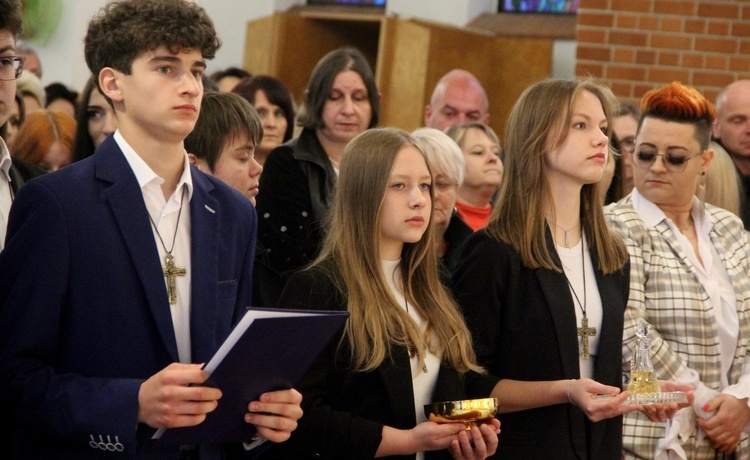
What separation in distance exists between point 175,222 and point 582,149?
4.76ft

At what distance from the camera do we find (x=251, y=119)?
3746 millimetres

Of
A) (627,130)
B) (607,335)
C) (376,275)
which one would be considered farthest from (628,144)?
(376,275)

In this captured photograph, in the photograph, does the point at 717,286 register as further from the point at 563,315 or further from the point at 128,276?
the point at 128,276

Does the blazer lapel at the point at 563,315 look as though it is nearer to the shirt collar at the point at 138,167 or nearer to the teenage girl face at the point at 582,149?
the teenage girl face at the point at 582,149

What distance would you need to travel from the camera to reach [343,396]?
9.97 feet

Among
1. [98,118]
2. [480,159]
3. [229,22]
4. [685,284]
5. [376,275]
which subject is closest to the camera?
[376,275]

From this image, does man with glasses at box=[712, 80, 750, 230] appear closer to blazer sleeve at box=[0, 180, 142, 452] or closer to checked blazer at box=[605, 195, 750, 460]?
checked blazer at box=[605, 195, 750, 460]

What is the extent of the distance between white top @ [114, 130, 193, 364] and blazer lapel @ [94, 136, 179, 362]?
0.03m

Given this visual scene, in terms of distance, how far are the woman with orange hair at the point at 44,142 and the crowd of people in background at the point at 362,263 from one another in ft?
0.03

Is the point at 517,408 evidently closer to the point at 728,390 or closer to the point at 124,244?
the point at 728,390

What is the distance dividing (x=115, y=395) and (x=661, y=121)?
2.71m

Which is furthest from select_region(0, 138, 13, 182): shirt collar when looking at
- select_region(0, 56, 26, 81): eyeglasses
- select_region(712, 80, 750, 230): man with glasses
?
select_region(712, 80, 750, 230): man with glasses

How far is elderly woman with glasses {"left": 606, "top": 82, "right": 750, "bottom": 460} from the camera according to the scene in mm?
3857

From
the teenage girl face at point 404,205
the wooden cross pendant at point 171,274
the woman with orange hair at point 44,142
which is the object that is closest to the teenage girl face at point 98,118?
the woman with orange hair at point 44,142
